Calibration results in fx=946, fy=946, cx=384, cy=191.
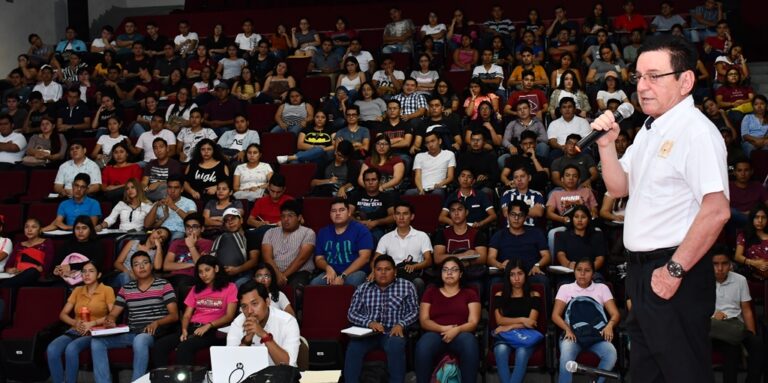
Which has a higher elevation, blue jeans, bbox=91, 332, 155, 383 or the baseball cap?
the baseball cap

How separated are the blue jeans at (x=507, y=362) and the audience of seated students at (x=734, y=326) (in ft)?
4.57

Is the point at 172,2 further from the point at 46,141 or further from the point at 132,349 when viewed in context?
the point at 132,349

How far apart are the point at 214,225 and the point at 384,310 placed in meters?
2.42

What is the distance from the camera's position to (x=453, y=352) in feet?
23.9

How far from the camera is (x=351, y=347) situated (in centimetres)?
732

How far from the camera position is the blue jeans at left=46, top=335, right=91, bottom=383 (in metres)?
7.83

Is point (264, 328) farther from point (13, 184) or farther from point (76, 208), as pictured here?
point (13, 184)

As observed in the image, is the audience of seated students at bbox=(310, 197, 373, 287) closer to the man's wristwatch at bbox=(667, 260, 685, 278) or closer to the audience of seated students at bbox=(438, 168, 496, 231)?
the audience of seated students at bbox=(438, 168, 496, 231)

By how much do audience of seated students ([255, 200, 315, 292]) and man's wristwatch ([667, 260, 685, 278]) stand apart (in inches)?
227

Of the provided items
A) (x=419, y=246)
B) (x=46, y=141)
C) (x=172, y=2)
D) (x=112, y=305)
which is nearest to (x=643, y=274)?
(x=419, y=246)

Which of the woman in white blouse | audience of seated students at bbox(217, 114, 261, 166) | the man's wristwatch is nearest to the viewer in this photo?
the man's wristwatch

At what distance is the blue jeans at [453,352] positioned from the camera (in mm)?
7141

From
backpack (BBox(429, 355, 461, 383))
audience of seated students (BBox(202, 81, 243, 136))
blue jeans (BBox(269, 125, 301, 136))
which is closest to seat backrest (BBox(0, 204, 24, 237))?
audience of seated students (BBox(202, 81, 243, 136))

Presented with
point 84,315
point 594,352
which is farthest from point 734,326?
point 84,315
